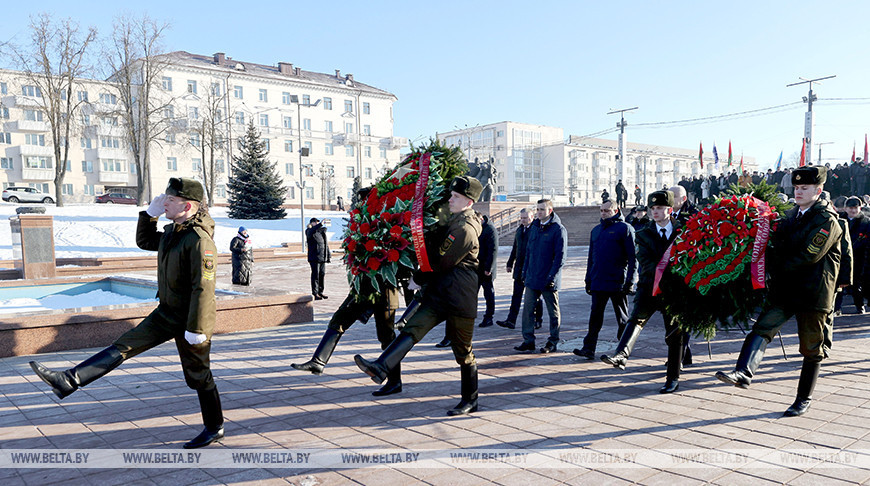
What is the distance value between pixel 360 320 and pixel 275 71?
67441 mm

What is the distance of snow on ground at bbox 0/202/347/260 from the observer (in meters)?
24.6

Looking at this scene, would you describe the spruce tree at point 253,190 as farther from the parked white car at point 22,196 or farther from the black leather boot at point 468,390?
the black leather boot at point 468,390

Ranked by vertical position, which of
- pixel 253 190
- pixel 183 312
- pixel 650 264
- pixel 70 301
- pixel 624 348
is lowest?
pixel 70 301

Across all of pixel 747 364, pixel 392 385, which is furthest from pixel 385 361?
pixel 747 364

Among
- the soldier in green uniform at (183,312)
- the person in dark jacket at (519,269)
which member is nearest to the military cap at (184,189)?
the soldier in green uniform at (183,312)

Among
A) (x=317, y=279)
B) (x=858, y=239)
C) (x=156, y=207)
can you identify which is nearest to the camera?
(x=156, y=207)

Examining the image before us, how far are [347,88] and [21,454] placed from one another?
219ft

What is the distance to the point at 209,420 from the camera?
4156mm

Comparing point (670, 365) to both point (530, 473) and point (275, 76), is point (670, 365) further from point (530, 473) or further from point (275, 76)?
point (275, 76)

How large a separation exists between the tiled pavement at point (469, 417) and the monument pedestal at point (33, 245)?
864cm

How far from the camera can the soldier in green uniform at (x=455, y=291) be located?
15.1 ft

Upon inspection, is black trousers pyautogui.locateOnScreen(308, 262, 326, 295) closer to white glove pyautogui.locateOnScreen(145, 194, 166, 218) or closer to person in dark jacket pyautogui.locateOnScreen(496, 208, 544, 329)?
person in dark jacket pyautogui.locateOnScreen(496, 208, 544, 329)

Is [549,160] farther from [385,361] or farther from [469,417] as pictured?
[385,361]

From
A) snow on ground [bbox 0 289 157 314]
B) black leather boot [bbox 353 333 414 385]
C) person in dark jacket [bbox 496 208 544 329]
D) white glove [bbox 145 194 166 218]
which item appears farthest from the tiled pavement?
snow on ground [bbox 0 289 157 314]
